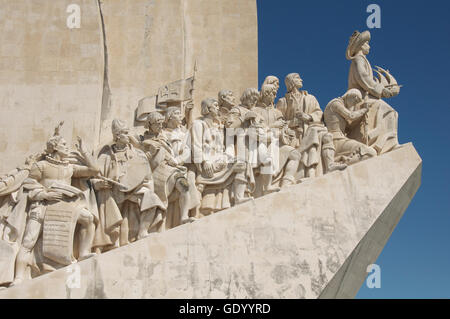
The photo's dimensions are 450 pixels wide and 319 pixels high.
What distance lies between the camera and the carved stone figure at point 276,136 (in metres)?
8.84

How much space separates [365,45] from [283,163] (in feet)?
7.67

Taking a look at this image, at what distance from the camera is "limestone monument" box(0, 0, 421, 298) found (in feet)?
25.8

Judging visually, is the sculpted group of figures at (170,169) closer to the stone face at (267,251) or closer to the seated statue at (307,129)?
the seated statue at (307,129)

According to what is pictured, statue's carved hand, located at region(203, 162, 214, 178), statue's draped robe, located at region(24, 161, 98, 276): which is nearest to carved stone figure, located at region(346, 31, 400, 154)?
statue's carved hand, located at region(203, 162, 214, 178)

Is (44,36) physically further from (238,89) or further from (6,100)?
(238,89)

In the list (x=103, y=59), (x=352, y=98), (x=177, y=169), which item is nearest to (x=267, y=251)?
(x=177, y=169)

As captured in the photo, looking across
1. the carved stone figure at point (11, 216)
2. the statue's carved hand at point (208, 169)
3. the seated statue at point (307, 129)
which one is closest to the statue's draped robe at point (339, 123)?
the seated statue at point (307, 129)

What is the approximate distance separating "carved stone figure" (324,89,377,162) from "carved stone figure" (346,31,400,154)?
0.16 m

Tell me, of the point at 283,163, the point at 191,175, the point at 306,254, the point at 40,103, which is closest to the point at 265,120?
the point at 283,163

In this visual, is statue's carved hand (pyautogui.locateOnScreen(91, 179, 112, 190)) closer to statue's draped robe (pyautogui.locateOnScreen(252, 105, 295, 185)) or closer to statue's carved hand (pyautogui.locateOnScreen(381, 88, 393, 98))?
statue's draped robe (pyautogui.locateOnScreen(252, 105, 295, 185))

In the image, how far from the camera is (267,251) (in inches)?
317

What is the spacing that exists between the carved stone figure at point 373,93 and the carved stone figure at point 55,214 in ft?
11.7
